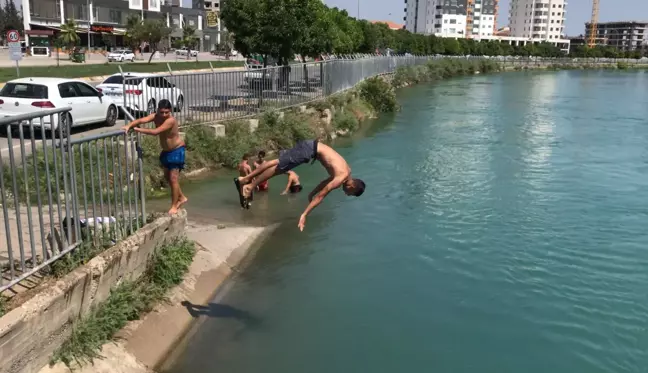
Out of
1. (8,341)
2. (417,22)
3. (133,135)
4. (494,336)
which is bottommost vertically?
(494,336)

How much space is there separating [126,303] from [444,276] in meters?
5.28

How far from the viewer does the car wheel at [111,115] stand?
688 inches

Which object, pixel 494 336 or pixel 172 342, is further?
pixel 494 336

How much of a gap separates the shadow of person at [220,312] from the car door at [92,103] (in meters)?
10.0

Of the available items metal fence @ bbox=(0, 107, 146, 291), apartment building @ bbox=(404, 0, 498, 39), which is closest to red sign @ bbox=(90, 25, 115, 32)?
metal fence @ bbox=(0, 107, 146, 291)

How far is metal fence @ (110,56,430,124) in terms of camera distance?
1470cm

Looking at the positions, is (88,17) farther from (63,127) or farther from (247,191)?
(63,127)

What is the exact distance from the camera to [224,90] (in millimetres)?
17594

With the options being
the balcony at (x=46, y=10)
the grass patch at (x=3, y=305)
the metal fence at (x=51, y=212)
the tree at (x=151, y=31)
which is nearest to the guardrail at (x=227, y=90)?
the metal fence at (x=51, y=212)

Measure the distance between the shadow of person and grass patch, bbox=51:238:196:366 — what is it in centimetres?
41

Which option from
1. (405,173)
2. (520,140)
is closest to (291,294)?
(405,173)

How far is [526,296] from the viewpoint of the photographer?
9352 mm

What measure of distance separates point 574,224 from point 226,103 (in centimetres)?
1016

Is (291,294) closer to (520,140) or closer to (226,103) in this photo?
(226,103)
